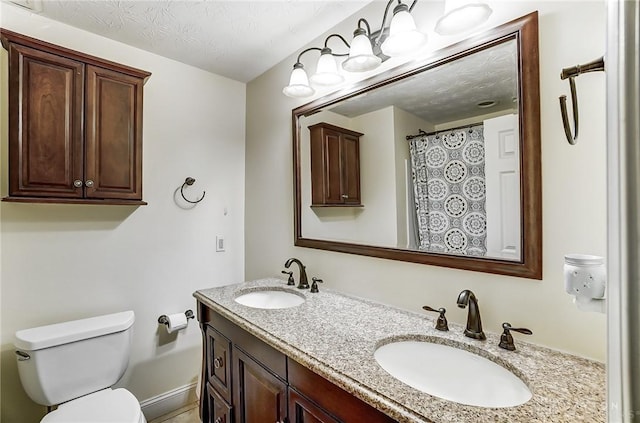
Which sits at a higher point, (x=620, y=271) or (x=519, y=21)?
(x=519, y=21)

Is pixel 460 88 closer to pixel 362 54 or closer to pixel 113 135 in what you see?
pixel 362 54

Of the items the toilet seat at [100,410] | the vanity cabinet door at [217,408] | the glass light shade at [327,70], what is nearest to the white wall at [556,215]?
the glass light shade at [327,70]

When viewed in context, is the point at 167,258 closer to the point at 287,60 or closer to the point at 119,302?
the point at 119,302

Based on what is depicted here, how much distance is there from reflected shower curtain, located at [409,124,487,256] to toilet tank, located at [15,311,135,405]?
5.38 ft

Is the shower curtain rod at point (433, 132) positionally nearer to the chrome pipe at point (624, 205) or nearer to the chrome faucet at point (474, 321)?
the chrome faucet at point (474, 321)

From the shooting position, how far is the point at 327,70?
Answer: 1.53m

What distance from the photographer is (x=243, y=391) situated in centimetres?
130

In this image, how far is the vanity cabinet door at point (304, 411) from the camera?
0.90 m

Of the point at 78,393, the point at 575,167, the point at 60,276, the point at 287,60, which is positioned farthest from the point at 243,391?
the point at 287,60

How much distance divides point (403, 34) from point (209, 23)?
3.68 ft

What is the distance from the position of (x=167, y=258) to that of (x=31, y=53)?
128 cm

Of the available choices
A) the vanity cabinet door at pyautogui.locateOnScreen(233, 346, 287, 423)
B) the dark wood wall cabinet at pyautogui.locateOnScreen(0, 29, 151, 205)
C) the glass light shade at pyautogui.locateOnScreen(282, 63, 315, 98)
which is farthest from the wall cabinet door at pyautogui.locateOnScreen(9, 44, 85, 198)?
the vanity cabinet door at pyautogui.locateOnScreen(233, 346, 287, 423)

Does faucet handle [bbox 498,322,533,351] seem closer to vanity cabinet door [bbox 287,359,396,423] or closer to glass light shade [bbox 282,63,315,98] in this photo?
vanity cabinet door [bbox 287,359,396,423]

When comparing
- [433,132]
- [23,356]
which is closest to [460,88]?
[433,132]
